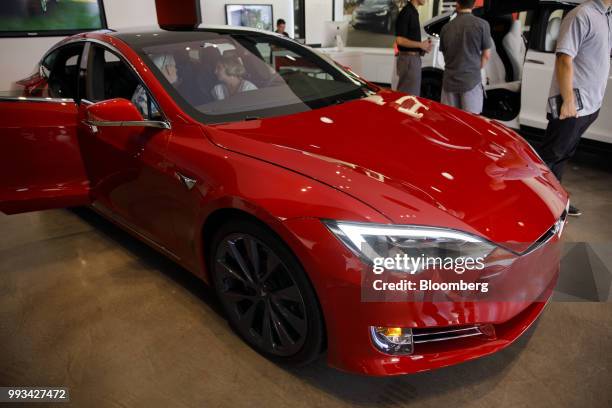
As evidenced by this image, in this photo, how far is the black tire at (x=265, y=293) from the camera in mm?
1479

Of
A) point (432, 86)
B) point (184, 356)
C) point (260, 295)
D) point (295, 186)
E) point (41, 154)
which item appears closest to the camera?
point (295, 186)

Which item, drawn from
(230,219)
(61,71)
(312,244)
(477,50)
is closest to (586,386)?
(312,244)

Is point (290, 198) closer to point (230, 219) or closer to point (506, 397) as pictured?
point (230, 219)

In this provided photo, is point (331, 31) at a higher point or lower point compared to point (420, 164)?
higher

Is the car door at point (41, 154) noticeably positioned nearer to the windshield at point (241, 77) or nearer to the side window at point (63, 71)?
the side window at point (63, 71)

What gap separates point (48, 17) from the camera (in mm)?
6301

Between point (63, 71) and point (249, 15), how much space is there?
577cm

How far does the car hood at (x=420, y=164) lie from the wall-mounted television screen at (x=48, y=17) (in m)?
5.87

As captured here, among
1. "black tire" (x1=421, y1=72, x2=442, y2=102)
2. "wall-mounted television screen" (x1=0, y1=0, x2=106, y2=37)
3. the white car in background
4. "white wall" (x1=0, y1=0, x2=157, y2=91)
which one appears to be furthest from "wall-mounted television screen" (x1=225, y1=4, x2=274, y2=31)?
the white car in background

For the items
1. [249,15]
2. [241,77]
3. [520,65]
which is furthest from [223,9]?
[241,77]

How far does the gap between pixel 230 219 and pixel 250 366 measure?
580mm

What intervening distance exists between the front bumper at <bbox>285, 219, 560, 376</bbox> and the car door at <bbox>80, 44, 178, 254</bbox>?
0.81 m

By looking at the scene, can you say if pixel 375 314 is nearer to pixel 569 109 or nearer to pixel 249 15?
pixel 569 109

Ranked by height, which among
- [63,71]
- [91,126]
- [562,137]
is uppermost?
[63,71]
